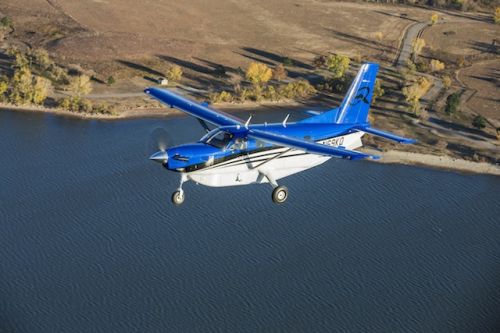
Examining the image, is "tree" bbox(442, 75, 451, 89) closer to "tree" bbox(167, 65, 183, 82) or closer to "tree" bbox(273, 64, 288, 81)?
"tree" bbox(273, 64, 288, 81)

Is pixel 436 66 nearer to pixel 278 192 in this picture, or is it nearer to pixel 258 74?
pixel 258 74

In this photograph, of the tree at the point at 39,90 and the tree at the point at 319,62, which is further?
the tree at the point at 319,62

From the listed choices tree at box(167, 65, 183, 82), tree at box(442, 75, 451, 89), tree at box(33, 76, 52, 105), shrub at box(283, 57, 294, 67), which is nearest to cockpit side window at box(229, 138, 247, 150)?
tree at box(33, 76, 52, 105)

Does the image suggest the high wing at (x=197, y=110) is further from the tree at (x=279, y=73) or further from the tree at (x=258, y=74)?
the tree at (x=279, y=73)

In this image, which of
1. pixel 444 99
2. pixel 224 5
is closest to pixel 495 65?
pixel 444 99

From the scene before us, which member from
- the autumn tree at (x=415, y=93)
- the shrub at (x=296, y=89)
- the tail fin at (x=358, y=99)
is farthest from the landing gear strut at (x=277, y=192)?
the shrub at (x=296, y=89)

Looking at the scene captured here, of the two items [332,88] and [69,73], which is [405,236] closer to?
[332,88]

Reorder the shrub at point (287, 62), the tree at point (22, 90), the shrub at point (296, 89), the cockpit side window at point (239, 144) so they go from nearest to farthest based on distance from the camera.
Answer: the cockpit side window at point (239, 144) < the tree at point (22, 90) < the shrub at point (296, 89) < the shrub at point (287, 62)
